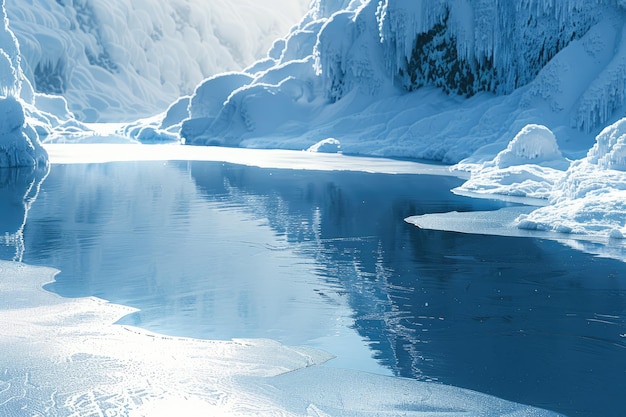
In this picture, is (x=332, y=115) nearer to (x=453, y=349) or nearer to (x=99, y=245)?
(x=99, y=245)

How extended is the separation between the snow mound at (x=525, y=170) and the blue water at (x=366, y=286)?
3.59 m

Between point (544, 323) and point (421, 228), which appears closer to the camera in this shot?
point (544, 323)

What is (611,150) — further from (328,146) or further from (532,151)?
(328,146)

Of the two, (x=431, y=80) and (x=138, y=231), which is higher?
(x=431, y=80)

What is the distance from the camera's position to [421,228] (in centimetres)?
1634

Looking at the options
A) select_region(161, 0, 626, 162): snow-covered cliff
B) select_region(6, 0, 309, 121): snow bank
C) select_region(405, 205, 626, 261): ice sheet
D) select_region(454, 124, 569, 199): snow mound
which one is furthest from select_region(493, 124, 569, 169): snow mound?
select_region(6, 0, 309, 121): snow bank

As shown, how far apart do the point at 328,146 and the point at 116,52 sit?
442ft

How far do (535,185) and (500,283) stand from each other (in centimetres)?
1313

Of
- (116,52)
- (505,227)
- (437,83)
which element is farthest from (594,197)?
(116,52)

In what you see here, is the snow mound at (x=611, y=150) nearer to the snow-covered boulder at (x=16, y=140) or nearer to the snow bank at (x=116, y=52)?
the snow-covered boulder at (x=16, y=140)

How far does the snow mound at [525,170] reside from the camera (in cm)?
2348

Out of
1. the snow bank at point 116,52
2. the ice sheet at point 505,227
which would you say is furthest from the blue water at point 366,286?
the snow bank at point 116,52

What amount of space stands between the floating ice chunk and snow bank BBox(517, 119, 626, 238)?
28806mm

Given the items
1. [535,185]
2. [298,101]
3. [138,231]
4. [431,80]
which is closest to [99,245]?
[138,231]
